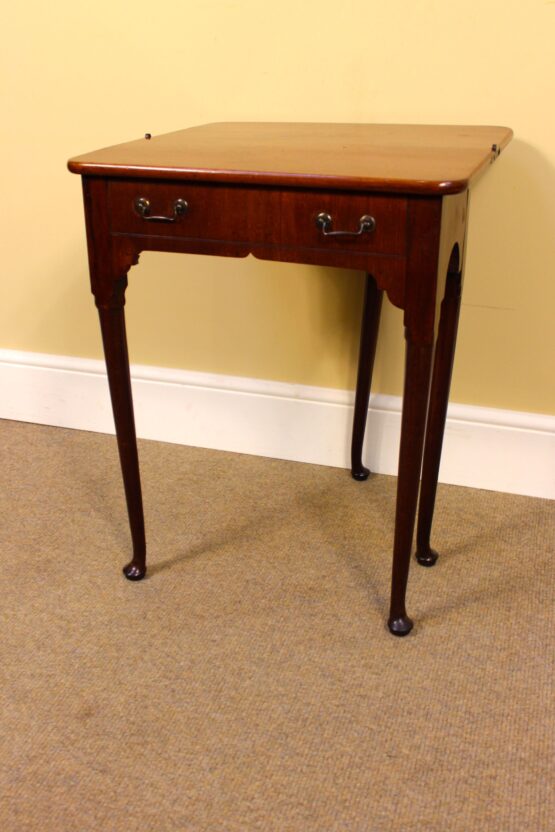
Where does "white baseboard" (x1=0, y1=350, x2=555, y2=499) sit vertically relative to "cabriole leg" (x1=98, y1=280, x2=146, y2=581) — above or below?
below

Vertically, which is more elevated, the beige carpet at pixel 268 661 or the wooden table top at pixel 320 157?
the wooden table top at pixel 320 157

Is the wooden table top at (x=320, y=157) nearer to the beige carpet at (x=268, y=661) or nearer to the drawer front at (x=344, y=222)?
the drawer front at (x=344, y=222)

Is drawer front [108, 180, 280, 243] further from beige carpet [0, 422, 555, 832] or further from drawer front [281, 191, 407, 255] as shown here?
beige carpet [0, 422, 555, 832]

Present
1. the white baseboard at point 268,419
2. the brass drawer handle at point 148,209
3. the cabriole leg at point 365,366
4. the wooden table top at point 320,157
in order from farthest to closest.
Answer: the white baseboard at point 268,419 < the cabriole leg at point 365,366 < the brass drawer handle at point 148,209 < the wooden table top at point 320,157

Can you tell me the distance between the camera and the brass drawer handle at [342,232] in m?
1.08

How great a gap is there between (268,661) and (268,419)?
0.70 meters

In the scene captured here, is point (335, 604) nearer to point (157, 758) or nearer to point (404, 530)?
point (404, 530)

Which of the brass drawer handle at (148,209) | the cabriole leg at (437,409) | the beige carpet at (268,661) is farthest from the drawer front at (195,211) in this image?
the beige carpet at (268,661)

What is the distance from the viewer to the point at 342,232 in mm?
1103

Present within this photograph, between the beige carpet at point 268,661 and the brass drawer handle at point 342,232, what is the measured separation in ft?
2.09

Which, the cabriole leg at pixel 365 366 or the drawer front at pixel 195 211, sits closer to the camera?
the drawer front at pixel 195 211

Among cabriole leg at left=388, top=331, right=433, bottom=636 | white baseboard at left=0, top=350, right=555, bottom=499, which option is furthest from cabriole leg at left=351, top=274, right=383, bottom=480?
cabriole leg at left=388, top=331, right=433, bottom=636

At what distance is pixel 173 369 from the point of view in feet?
6.40

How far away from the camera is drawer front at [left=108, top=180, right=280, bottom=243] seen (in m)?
1.14
